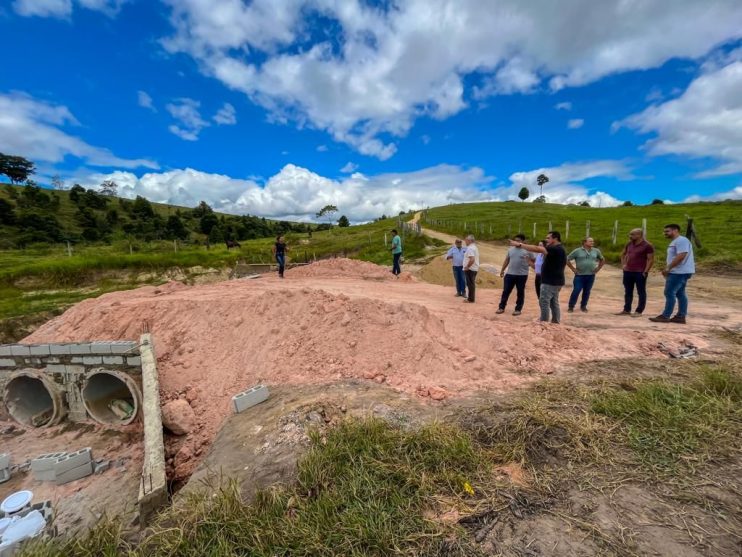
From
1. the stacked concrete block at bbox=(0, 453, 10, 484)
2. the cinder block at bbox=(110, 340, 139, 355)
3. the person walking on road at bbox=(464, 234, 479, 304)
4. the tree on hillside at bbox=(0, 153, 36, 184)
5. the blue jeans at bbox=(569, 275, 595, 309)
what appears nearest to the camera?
the stacked concrete block at bbox=(0, 453, 10, 484)

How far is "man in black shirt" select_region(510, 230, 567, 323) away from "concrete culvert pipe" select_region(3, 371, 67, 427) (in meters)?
10.9

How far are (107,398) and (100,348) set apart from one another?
1.69 meters

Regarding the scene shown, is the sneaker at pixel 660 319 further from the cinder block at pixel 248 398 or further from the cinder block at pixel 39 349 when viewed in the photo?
the cinder block at pixel 39 349

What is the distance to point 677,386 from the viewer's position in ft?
12.9

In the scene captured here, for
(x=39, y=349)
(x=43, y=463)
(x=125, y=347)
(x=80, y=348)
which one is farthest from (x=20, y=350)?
(x=43, y=463)

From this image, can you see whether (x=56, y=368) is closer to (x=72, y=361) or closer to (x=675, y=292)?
(x=72, y=361)

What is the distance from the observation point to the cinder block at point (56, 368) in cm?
784

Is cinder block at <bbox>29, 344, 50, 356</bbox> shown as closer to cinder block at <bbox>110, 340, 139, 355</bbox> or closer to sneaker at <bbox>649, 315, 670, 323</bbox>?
cinder block at <bbox>110, 340, 139, 355</bbox>

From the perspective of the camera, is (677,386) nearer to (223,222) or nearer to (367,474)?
(367,474)

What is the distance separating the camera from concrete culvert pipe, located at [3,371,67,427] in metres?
7.89

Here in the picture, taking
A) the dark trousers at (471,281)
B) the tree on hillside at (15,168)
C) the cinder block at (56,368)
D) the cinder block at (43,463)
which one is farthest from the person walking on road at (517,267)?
the tree on hillside at (15,168)

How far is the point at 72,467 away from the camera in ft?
18.7

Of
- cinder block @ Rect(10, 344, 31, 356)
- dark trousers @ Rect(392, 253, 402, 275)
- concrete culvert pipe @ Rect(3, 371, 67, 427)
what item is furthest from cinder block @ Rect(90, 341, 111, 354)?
dark trousers @ Rect(392, 253, 402, 275)

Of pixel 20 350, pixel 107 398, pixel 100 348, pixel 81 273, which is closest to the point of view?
pixel 100 348
